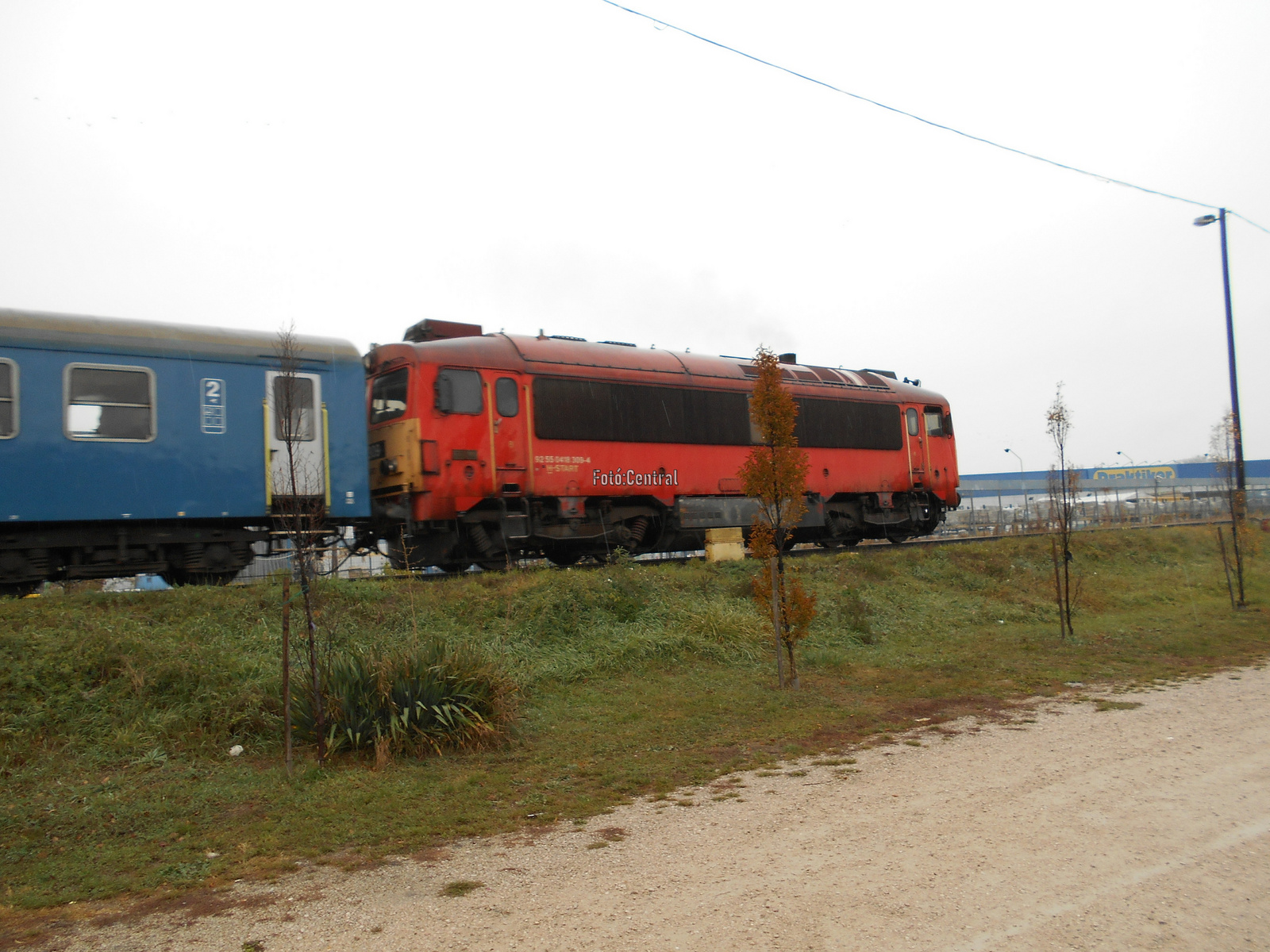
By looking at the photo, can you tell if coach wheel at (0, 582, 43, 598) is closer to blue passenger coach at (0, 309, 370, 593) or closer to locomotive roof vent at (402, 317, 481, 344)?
blue passenger coach at (0, 309, 370, 593)

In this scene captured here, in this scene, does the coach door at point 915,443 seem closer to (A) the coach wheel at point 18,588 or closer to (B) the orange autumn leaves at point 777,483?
(B) the orange autumn leaves at point 777,483

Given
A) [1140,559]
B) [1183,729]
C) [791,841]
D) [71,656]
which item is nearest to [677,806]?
[791,841]

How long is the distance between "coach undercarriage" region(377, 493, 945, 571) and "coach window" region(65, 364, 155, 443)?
3683mm

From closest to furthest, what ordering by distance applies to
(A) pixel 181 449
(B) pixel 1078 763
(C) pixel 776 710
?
(B) pixel 1078 763
(C) pixel 776 710
(A) pixel 181 449

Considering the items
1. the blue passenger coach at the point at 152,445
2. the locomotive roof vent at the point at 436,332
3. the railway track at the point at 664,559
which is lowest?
the railway track at the point at 664,559

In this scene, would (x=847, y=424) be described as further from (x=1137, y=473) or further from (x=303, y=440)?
(x=1137, y=473)

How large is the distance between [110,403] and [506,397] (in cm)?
548

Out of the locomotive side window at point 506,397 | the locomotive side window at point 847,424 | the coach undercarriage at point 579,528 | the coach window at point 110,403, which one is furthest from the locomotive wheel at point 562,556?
the coach window at point 110,403

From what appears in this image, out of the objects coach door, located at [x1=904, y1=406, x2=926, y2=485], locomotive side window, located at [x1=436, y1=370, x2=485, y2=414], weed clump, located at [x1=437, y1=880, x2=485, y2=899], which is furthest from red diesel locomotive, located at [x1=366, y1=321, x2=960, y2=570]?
weed clump, located at [x1=437, y1=880, x2=485, y2=899]

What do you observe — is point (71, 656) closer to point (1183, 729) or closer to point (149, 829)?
point (149, 829)

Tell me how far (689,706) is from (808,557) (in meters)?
8.03

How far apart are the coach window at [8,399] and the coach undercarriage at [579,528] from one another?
15.5ft

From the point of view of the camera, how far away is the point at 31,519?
32.3 ft

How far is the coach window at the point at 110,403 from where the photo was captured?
1020 centimetres
